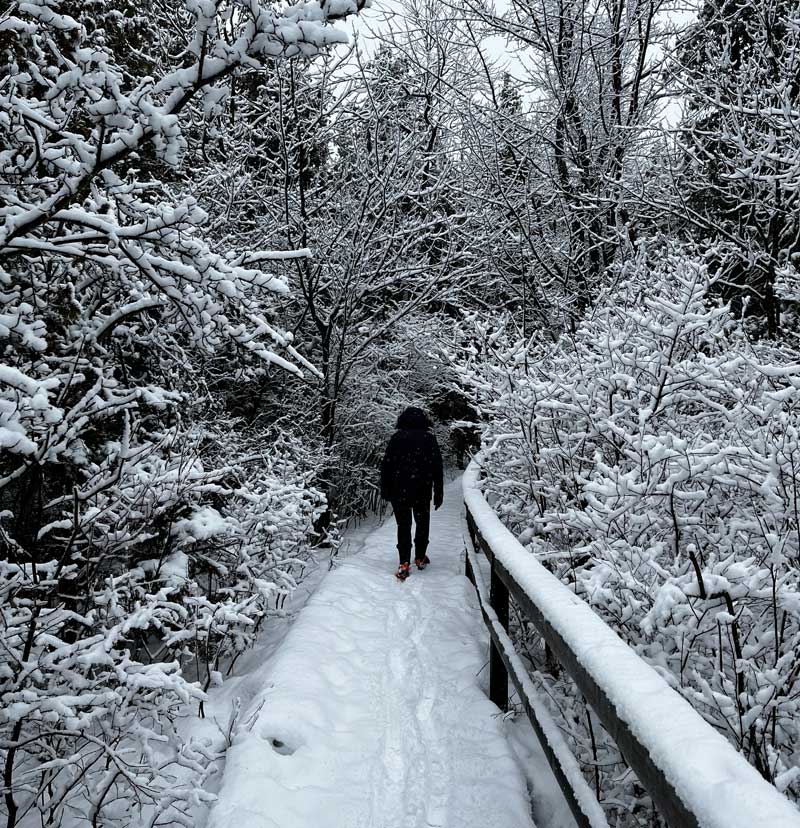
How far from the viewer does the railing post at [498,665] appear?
12.4ft

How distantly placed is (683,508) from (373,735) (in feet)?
7.42

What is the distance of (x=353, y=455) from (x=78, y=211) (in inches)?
458

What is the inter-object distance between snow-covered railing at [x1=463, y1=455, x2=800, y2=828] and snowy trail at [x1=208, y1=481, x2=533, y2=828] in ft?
2.36

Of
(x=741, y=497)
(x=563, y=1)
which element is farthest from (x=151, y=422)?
(x=563, y=1)

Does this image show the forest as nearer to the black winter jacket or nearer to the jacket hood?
the black winter jacket

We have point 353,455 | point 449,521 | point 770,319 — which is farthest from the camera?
point 353,455

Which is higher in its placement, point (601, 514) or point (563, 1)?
point (563, 1)

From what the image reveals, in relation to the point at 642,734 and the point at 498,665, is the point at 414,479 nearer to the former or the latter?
the point at 498,665

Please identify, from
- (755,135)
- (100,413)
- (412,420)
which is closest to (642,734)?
(100,413)

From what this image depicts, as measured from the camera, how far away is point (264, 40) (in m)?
2.53

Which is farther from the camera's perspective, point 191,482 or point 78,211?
point 191,482

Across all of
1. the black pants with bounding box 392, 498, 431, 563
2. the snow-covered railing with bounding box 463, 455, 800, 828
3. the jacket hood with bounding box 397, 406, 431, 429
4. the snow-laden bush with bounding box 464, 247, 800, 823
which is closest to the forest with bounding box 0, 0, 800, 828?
the snow-laden bush with bounding box 464, 247, 800, 823

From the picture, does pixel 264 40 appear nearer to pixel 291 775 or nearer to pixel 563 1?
pixel 291 775

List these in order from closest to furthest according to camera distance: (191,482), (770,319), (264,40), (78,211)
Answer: (264,40)
(78,211)
(191,482)
(770,319)
